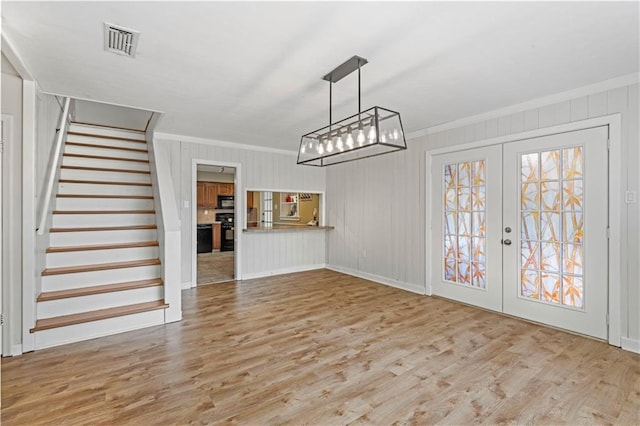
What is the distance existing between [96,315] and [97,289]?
301 millimetres

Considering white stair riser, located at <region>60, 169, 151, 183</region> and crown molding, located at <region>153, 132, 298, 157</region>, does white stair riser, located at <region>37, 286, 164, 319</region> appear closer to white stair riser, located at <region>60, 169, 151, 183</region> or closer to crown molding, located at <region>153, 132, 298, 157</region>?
white stair riser, located at <region>60, 169, 151, 183</region>

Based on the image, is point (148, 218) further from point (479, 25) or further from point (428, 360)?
point (479, 25)

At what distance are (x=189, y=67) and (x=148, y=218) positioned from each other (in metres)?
2.46

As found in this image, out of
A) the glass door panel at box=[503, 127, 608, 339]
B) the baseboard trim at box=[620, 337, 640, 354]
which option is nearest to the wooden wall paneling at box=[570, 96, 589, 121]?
the glass door panel at box=[503, 127, 608, 339]

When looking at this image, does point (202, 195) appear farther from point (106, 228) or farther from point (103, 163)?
point (106, 228)

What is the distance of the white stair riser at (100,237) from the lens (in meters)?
3.61

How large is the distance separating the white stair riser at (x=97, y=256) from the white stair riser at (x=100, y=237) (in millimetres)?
273

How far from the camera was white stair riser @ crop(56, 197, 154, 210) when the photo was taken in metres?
4.00

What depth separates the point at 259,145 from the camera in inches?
223

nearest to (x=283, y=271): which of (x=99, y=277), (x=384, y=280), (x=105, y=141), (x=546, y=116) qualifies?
(x=384, y=280)

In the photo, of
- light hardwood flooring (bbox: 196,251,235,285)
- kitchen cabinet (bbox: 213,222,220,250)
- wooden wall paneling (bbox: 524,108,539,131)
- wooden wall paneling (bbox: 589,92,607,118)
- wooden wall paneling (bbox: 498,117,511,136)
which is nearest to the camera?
wooden wall paneling (bbox: 589,92,607,118)

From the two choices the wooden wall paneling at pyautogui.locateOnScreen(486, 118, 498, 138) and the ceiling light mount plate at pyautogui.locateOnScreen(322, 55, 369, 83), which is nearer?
the ceiling light mount plate at pyautogui.locateOnScreen(322, 55, 369, 83)

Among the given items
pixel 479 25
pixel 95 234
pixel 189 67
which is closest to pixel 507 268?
pixel 479 25

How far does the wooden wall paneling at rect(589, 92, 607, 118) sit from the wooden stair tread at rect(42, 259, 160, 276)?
488 cm
